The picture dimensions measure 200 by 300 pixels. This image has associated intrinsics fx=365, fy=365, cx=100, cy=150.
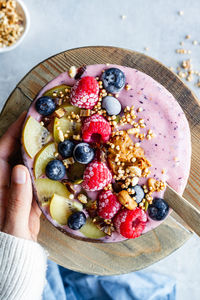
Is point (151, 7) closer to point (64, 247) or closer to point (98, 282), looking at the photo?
→ point (64, 247)

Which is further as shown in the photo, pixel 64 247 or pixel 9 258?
pixel 64 247

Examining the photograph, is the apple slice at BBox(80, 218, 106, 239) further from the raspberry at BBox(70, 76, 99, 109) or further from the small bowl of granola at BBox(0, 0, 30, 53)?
the small bowl of granola at BBox(0, 0, 30, 53)

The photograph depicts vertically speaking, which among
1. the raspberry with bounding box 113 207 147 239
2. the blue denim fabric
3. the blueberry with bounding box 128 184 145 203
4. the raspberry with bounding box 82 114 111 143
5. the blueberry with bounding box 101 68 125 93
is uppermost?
the blueberry with bounding box 101 68 125 93

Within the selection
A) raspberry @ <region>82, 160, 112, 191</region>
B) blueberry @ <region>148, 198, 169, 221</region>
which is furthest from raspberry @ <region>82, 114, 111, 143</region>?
blueberry @ <region>148, 198, 169, 221</region>

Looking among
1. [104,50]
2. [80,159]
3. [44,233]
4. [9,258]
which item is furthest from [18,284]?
[104,50]

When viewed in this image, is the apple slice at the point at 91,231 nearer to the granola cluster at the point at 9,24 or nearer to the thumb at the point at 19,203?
the thumb at the point at 19,203

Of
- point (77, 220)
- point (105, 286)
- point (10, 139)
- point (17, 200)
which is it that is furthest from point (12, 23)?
point (105, 286)
